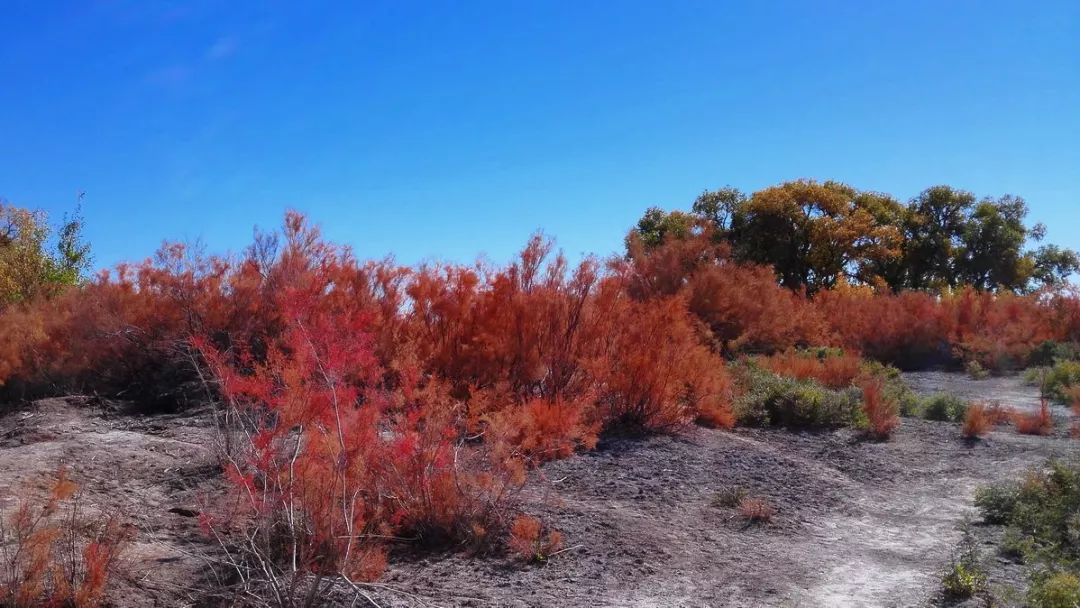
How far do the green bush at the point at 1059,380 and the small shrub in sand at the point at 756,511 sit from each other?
9.92 meters

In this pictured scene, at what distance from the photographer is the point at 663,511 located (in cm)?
739

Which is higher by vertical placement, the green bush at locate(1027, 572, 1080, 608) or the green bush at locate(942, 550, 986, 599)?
the green bush at locate(1027, 572, 1080, 608)

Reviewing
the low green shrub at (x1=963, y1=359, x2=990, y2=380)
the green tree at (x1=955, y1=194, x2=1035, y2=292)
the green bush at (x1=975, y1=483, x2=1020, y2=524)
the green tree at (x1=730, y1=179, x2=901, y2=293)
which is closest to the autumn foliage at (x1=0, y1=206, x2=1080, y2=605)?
the low green shrub at (x1=963, y1=359, x2=990, y2=380)

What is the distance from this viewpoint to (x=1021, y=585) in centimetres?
558

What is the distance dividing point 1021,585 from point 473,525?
3.61 meters

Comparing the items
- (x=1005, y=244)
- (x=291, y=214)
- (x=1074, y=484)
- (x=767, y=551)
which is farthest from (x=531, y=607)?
(x=1005, y=244)

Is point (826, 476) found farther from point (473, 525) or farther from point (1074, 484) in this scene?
point (473, 525)

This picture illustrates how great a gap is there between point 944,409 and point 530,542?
9.57m

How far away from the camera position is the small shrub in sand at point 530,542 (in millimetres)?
5992

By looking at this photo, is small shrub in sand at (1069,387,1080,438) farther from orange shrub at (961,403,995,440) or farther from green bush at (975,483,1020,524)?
green bush at (975,483,1020,524)

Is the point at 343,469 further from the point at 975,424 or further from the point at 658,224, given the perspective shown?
the point at 658,224

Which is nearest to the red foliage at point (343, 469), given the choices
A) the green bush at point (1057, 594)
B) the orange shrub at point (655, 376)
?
the green bush at point (1057, 594)

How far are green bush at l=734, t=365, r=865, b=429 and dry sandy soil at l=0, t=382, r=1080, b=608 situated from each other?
595 millimetres

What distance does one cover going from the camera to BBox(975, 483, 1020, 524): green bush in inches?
286
